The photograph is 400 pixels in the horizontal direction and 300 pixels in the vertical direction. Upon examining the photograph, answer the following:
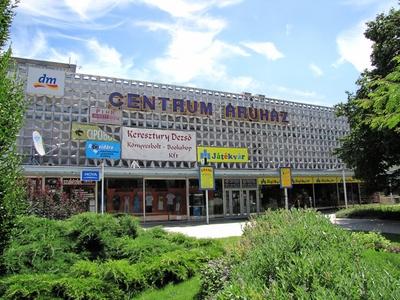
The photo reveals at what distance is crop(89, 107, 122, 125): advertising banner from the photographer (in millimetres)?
24202

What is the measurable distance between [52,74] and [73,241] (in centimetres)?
1700

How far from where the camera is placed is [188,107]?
27.6m

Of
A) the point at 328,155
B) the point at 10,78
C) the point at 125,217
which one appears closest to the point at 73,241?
the point at 125,217

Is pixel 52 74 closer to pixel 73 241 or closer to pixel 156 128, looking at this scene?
pixel 156 128

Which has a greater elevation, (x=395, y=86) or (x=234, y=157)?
(x=234, y=157)

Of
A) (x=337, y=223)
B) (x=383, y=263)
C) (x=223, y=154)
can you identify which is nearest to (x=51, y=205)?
(x=337, y=223)

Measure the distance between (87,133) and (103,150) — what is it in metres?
1.34

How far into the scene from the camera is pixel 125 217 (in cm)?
1039

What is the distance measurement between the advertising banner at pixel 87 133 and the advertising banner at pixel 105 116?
19.4 inches

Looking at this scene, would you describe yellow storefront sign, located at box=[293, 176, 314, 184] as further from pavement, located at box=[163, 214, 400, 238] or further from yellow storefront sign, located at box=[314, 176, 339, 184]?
pavement, located at box=[163, 214, 400, 238]

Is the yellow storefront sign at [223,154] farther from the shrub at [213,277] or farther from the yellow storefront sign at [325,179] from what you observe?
the shrub at [213,277]

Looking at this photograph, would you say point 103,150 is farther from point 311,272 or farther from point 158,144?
point 311,272

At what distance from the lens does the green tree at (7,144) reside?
638 centimetres

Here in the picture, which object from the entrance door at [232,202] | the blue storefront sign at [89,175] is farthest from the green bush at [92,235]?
the entrance door at [232,202]
